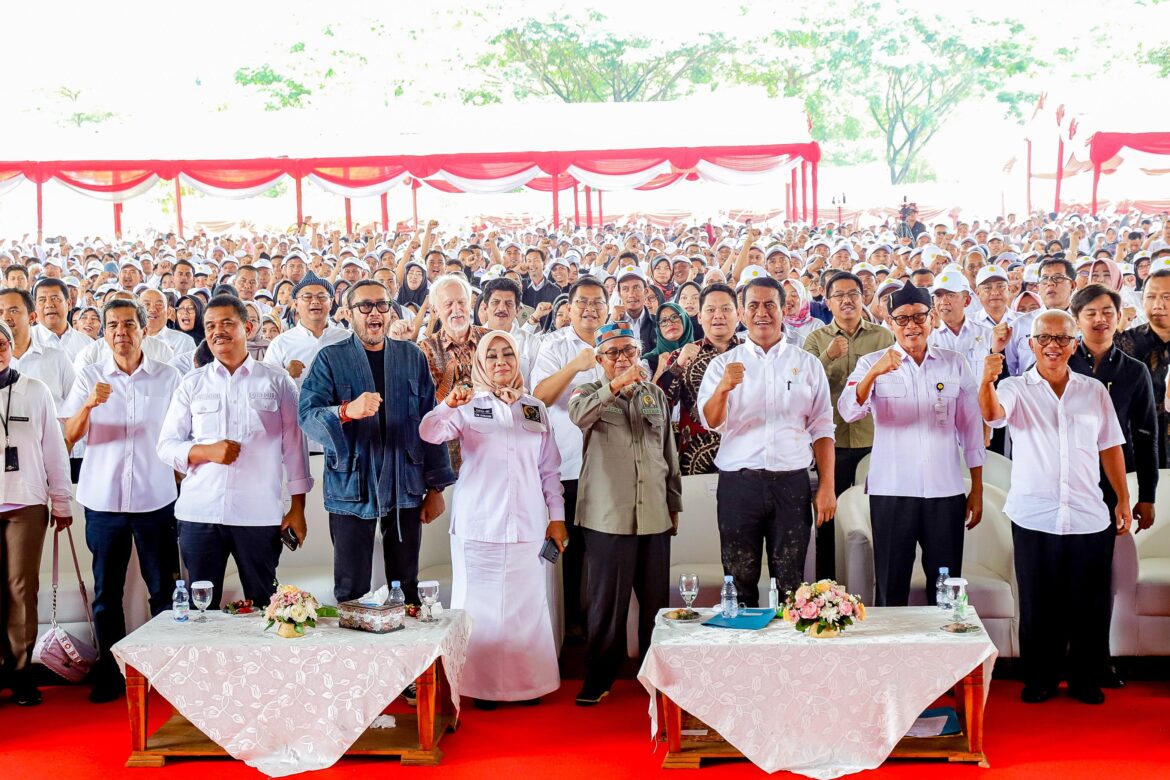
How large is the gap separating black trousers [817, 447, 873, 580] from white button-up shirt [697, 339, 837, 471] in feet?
2.32

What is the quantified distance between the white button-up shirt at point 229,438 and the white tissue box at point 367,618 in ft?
2.09

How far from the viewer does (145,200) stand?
143 ft

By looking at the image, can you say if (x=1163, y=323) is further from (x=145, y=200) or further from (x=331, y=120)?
(x=145, y=200)

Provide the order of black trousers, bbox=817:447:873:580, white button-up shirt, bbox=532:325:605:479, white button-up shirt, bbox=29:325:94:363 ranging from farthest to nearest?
white button-up shirt, bbox=29:325:94:363 < black trousers, bbox=817:447:873:580 < white button-up shirt, bbox=532:325:605:479

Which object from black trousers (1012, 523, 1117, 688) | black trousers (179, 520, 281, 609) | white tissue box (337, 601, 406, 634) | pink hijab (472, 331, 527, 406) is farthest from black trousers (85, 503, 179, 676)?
black trousers (1012, 523, 1117, 688)

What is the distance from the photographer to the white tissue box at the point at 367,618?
4.52 m

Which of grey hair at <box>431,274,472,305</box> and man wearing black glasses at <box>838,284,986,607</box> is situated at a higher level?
grey hair at <box>431,274,472,305</box>

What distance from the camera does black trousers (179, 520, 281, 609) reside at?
501 cm

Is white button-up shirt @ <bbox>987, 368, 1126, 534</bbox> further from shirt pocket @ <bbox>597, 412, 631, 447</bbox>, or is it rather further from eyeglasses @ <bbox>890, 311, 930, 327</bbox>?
shirt pocket @ <bbox>597, 412, 631, 447</bbox>

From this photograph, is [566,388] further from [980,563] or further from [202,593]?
[980,563]

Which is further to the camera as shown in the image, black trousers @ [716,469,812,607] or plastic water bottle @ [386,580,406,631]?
black trousers @ [716,469,812,607]

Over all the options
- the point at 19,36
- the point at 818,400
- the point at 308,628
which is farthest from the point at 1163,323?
the point at 19,36

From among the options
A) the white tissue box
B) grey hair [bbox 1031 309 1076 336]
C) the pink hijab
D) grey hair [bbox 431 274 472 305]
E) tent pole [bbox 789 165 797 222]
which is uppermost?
tent pole [bbox 789 165 797 222]

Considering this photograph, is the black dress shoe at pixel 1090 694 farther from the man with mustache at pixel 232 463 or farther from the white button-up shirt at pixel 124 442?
the white button-up shirt at pixel 124 442
